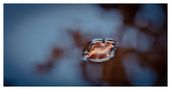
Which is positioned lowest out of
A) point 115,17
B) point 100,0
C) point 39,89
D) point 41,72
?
point 39,89

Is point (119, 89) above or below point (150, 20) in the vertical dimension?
below

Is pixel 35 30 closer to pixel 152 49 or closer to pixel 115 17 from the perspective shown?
pixel 115 17

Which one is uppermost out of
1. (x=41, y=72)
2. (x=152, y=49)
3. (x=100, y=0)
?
(x=100, y=0)

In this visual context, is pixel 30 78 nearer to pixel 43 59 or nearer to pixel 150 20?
pixel 43 59

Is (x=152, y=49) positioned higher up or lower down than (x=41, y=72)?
higher up

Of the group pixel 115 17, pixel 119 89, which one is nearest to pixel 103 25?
pixel 115 17

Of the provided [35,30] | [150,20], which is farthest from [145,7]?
[35,30]
